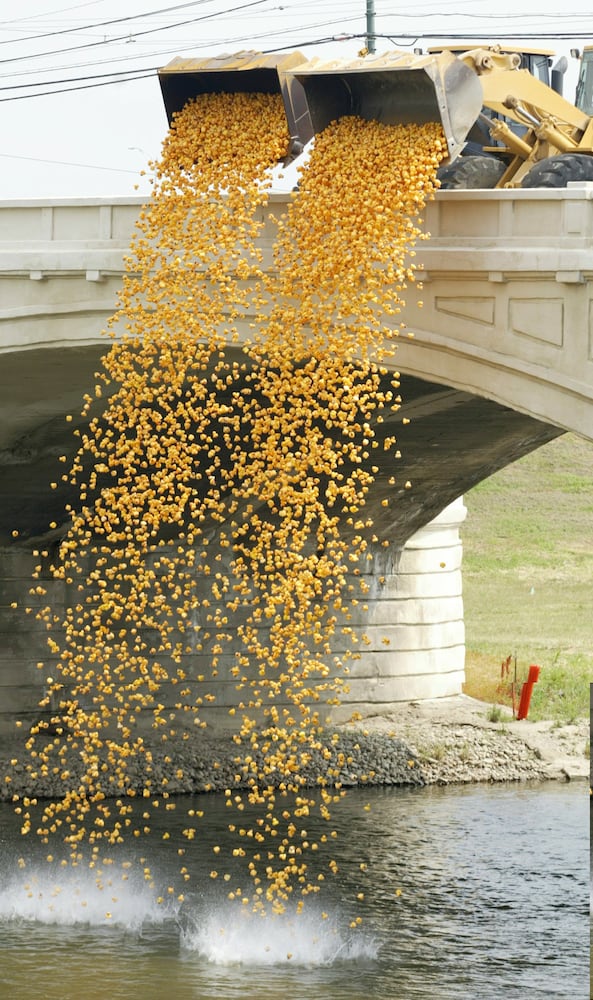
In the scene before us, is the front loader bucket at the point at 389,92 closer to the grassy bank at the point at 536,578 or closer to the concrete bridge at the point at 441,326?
the concrete bridge at the point at 441,326

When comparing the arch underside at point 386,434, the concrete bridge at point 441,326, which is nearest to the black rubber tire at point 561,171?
the concrete bridge at point 441,326

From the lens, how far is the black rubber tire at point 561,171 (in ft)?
50.3

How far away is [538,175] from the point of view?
609 inches

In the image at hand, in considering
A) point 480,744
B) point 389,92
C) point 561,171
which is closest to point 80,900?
point 480,744

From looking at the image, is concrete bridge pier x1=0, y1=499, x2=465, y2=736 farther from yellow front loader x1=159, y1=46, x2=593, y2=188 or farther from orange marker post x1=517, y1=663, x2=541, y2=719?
yellow front loader x1=159, y1=46, x2=593, y2=188

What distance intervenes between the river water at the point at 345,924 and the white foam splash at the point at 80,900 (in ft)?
0.09

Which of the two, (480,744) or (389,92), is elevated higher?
(389,92)

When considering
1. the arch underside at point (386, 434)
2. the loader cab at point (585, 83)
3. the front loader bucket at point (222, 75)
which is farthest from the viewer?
the loader cab at point (585, 83)

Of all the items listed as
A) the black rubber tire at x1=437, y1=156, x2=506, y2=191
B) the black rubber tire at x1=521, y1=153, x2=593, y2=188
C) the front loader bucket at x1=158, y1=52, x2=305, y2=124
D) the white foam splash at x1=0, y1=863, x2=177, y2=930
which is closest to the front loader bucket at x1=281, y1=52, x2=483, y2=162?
the front loader bucket at x1=158, y1=52, x2=305, y2=124

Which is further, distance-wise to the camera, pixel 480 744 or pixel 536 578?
pixel 536 578

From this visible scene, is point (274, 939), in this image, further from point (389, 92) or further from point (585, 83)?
point (585, 83)

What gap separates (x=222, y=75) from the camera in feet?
49.7

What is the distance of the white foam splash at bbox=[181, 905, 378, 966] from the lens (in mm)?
18156

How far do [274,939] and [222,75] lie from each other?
32.8 ft
